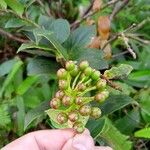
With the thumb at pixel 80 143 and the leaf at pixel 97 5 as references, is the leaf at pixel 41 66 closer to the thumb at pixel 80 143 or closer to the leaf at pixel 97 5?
the thumb at pixel 80 143

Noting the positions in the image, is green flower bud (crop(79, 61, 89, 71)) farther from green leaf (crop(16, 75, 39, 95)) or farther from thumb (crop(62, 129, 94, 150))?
green leaf (crop(16, 75, 39, 95))

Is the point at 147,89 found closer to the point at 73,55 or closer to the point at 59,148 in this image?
the point at 73,55

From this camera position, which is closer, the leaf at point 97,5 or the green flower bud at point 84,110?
the green flower bud at point 84,110

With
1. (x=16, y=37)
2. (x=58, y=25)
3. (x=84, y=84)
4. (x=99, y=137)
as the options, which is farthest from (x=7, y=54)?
(x=84, y=84)

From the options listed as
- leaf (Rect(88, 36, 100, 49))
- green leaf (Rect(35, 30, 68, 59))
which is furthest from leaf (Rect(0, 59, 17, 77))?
green leaf (Rect(35, 30, 68, 59))

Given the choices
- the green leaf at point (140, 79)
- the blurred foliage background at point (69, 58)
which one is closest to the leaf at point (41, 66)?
the blurred foliage background at point (69, 58)
